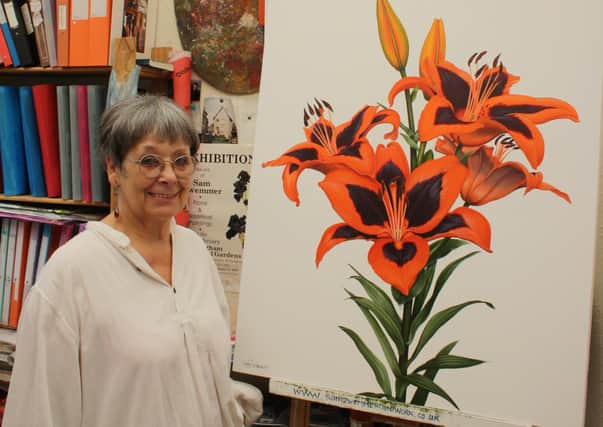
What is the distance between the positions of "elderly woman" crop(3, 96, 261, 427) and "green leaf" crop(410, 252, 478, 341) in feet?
1.40

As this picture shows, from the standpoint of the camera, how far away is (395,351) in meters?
1.29

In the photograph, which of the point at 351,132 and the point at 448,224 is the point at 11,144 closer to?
the point at 351,132

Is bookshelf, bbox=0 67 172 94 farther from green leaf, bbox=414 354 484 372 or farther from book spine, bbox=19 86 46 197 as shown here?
green leaf, bbox=414 354 484 372

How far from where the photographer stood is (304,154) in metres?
1.41

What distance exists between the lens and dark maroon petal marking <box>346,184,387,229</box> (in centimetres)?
133

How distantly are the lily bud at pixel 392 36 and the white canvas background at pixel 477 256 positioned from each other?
0.02 m

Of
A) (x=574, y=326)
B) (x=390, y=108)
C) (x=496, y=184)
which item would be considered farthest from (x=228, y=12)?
(x=574, y=326)

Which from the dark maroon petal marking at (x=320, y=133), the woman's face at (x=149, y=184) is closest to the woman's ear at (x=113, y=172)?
the woman's face at (x=149, y=184)

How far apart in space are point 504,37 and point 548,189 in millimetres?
344

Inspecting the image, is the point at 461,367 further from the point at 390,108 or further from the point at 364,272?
the point at 390,108

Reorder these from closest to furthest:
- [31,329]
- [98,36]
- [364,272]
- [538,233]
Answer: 1. [31,329]
2. [538,233]
3. [364,272]
4. [98,36]

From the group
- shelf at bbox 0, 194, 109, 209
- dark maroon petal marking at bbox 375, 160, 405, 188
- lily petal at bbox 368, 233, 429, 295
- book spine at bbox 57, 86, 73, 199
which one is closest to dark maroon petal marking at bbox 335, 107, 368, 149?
dark maroon petal marking at bbox 375, 160, 405, 188

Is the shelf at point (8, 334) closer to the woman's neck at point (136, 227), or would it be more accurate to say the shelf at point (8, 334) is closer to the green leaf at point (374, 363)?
the woman's neck at point (136, 227)

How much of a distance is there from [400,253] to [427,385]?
292 millimetres
